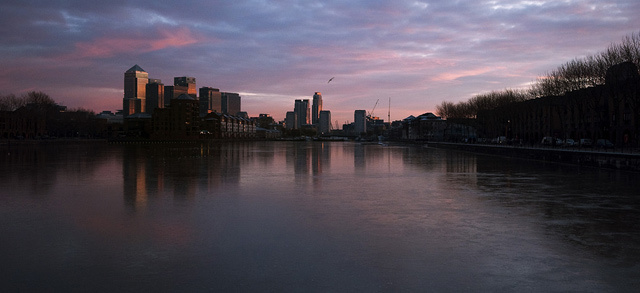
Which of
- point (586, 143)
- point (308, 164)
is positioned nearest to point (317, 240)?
point (308, 164)

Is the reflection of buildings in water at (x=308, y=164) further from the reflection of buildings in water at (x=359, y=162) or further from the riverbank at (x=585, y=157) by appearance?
the riverbank at (x=585, y=157)

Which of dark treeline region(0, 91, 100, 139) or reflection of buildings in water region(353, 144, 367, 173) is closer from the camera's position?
reflection of buildings in water region(353, 144, 367, 173)

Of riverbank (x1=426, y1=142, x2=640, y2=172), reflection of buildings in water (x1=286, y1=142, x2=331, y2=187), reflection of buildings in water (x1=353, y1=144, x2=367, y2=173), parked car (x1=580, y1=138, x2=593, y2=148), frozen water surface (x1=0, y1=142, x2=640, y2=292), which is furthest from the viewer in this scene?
parked car (x1=580, y1=138, x2=593, y2=148)

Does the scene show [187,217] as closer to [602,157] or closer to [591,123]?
[602,157]

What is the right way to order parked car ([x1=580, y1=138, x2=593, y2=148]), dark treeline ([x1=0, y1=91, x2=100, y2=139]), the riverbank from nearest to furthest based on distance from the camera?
the riverbank
parked car ([x1=580, y1=138, x2=593, y2=148])
dark treeline ([x1=0, y1=91, x2=100, y2=139])

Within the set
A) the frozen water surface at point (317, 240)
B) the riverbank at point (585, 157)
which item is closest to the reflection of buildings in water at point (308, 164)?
the frozen water surface at point (317, 240)

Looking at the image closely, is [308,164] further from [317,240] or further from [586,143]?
[586,143]

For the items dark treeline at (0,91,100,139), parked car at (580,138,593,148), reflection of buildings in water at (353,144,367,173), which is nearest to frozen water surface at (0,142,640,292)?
reflection of buildings in water at (353,144,367,173)

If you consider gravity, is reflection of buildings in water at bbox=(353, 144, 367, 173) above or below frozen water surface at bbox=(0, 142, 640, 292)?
above

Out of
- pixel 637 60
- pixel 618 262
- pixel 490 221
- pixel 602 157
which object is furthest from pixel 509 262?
pixel 637 60

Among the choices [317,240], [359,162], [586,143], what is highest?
[586,143]

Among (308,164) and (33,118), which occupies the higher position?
(33,118)

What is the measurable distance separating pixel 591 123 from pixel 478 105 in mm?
24988

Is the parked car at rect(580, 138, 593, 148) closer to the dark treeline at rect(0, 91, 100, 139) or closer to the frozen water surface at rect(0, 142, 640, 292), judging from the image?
the frozen water surface at rect(0, 142, 640, 292)
